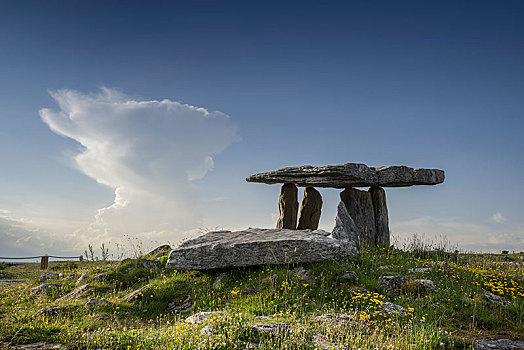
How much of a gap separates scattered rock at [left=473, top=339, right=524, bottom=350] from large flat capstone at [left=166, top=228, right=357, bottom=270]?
5.34 meters

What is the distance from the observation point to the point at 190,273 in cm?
1373

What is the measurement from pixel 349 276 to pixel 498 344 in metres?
4.18

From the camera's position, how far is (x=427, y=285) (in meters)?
11.2

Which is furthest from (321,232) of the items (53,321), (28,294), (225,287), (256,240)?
(28,294)

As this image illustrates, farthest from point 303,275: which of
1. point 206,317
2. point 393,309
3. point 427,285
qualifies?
point 206,317

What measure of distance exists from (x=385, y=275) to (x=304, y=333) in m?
5.99

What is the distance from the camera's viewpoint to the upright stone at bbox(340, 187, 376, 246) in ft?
63.2

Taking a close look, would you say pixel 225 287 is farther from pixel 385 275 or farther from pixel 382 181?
pixel 382 181

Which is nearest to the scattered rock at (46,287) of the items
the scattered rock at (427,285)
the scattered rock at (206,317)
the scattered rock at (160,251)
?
the scattered rock at (160,251)

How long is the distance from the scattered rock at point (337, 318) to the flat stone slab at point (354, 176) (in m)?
10.7

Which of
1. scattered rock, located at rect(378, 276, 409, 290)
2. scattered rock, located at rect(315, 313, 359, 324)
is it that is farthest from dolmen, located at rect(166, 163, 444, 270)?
scattered rock, located at rect(315, 313, 359, 324)

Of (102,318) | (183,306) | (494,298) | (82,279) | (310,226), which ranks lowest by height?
(102,318)

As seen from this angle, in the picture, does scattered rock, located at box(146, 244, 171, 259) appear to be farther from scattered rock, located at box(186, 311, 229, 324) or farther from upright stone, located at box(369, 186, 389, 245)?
upright stone, located at box(369, 186, 389, 245)

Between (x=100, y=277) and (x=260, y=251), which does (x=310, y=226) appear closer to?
(x=260, y=251)
